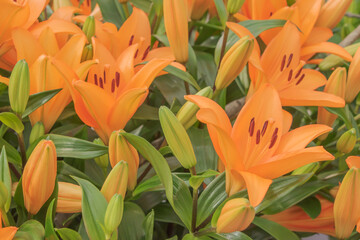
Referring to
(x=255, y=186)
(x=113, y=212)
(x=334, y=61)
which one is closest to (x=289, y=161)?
(x=255, y=186)

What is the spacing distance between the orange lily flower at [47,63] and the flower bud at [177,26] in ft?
0.26

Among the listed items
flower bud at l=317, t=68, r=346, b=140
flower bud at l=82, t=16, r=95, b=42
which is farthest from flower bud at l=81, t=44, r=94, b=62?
flower bud at l=317, t=68, r=346, b=140

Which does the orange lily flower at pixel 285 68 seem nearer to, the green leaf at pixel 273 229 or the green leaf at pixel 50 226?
the green leaf at pixel 273 229

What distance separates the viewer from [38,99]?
430 millimetres

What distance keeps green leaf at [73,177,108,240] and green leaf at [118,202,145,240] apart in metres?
0.05

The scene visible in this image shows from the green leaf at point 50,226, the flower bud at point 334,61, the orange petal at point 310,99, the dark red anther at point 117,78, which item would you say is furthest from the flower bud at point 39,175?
the flower bud at point 334,61

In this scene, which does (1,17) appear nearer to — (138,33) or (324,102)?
(138,33)

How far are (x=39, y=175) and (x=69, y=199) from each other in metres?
0.04

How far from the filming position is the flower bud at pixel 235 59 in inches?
17.6

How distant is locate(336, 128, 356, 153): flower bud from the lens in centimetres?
48

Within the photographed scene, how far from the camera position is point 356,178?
409 millimetres

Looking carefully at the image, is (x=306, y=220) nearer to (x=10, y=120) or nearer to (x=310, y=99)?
(x=310, y=99)

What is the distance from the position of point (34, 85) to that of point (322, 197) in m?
0.31

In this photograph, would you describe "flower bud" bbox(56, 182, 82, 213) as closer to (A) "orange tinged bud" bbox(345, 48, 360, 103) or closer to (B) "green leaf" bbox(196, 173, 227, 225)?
(B) "green leaf" bbox(196, 173, 227, 225)
